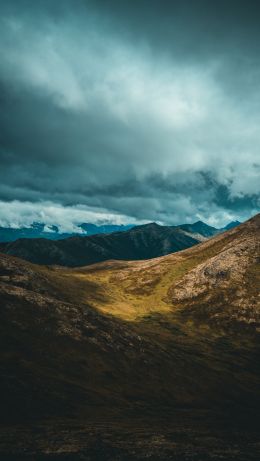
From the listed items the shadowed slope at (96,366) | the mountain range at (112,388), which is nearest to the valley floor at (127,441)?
the mountain range at (112,388)

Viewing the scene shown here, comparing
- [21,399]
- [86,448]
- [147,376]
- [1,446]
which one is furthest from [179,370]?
[1,446]

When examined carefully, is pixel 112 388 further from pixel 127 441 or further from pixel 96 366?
pixel 127 441

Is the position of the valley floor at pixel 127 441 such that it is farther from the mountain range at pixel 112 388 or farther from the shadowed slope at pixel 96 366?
the shadowed slope at pixel 96 366

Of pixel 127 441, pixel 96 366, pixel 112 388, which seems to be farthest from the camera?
pixel 96 366

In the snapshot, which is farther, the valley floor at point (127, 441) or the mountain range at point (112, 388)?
Result: the mountain range at point (112, 388)

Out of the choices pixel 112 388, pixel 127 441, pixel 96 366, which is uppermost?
pixel 96 366

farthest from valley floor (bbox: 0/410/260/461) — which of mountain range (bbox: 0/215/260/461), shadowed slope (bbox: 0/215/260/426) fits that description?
shadowed slope (bbox: 0/215/260/426)

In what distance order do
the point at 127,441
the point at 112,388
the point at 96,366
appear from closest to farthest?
the point at 127,441 → the point at 112,388 → the point at 96,366

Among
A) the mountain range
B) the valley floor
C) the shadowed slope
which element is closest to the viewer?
the valley floor

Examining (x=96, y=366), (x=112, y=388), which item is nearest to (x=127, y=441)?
(x=112, y=388)

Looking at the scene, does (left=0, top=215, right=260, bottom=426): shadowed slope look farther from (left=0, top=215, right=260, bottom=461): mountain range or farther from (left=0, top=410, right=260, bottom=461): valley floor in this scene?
(left=0, top=410, right=260, bottom=461): valley floor

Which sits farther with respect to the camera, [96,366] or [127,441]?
[96,366]

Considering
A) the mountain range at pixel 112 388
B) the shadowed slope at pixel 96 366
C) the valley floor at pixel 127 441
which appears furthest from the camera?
the shadowed slope at pixel 96 366

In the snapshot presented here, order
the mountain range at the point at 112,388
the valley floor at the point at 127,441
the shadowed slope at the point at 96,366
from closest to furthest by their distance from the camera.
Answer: the valley floor at the point at 127,441 < the mountain range at the point at 112,388 < the shadowed slope at the point at 96,366
